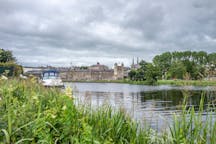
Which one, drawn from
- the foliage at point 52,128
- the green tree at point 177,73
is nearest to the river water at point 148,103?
→ the green tree at point 177,73

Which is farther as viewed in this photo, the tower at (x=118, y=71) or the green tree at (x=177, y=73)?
the tower at (x=118, y=71)

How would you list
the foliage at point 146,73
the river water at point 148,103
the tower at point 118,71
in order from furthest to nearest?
the tower at point 118,71
the foliage at point 146,73
the river water at point 148,103

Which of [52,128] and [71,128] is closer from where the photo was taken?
[71,128]

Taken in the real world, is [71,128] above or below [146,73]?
below

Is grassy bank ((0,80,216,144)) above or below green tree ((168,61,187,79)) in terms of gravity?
below

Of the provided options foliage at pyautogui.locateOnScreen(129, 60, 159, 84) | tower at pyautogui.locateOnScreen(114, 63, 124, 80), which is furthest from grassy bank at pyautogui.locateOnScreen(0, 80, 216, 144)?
tower at pyautogui.locateOnScreen(114, 63, 124, 80)

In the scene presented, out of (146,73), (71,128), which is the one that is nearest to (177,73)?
(71,128)

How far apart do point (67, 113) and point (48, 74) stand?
34.1 meters

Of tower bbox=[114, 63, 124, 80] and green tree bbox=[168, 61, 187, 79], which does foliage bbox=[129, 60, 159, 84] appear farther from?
green tree bbox=[168, 61, 187, 79]

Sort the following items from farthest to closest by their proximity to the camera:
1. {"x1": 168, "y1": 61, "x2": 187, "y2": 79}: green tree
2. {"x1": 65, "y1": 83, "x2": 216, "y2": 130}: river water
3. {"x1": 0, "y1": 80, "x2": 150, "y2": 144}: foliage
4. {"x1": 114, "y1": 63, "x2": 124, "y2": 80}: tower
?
{"x1": 114, "y1": 63, "x2": 124, "y2": 80}: tower < {"x1": 168, "y1": 61, "x2": 187, "y2": 79}: green tree < {"x1": 65, "y1": 83, "x2": 216, "y2": 130}: river water < {"x1": 0, "y1": 80, "x2": 150, "y2": 144}: foliage

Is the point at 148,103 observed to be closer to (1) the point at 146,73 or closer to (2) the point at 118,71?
(1) the point at 146,73

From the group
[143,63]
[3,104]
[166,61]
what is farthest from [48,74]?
[166,61]

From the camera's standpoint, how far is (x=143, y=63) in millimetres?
110438

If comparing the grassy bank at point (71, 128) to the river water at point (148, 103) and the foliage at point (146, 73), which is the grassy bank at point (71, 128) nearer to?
the river water at point (148, 103)
